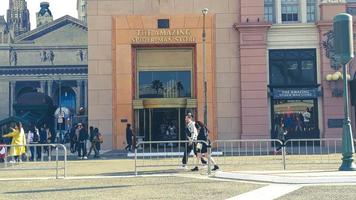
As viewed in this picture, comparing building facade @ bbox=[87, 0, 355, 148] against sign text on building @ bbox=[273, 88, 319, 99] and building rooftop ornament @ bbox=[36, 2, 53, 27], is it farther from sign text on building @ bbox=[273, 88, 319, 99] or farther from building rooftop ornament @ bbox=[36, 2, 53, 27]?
building rooftop ornament @ bbox=[36, 2, 53, 27]

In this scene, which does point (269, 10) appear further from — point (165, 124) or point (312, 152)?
point (312, 152)

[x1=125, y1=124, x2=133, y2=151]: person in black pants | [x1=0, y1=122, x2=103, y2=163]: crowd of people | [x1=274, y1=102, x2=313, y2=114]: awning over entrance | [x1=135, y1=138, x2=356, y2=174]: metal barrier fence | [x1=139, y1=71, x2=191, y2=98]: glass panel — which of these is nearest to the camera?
[x1=135, y1=138, x2=356, y2=174]: metal barrier fence

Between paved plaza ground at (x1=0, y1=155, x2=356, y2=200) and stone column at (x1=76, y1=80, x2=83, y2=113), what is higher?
stone column at (x1=76, y1=80, x2=83, y2=113)

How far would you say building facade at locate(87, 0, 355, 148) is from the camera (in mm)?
31719

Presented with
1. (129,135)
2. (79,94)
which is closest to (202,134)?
(129,135)

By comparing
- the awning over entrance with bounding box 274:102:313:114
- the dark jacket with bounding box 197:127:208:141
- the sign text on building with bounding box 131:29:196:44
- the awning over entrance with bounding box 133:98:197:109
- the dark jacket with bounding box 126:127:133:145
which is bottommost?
the dark jacket with bounding box 126:127:133:145

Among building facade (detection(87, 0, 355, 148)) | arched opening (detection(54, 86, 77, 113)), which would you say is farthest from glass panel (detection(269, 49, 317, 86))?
arched opening (detection(54, 86, 77, 113))

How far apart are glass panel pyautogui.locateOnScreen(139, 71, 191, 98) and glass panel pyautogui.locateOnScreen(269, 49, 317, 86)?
5394mm

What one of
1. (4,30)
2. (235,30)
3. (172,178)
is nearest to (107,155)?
(235,30)

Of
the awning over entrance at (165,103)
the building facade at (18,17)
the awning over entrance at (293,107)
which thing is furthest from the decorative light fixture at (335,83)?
the building facade at (18,17)

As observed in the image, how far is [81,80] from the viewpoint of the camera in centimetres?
7150

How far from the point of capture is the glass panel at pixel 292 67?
105ft

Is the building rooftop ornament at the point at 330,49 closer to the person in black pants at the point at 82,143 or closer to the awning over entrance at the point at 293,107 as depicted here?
the awning over entrance at the point at 293,107

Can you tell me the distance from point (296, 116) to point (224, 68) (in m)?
5.37
